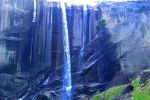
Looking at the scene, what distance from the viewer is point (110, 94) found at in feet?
135

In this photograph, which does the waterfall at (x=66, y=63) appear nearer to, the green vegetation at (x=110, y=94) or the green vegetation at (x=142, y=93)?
the green vegetation at (x=110, y=94)

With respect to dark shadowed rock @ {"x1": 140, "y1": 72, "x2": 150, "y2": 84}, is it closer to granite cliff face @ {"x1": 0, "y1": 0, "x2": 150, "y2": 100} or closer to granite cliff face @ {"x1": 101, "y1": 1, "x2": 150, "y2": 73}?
granite cliff face @ {"x1": 0, "y1": 0, "x2": 150, "y2": 100}

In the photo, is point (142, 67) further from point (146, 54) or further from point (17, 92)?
point (17, 92)

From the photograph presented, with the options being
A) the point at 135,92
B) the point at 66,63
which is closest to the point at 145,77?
the point at 135,92

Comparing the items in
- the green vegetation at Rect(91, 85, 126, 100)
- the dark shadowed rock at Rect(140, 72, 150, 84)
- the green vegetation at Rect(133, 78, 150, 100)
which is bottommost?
the green vegetation at Rect(91, 85, 126, 100)

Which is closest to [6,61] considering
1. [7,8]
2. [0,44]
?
[0,44]

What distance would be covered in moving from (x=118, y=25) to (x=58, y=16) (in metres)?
7.01

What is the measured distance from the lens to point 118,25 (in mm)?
49469

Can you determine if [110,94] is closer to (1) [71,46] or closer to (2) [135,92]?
(2) [135,92]

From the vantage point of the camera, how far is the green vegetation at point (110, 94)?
40491 mm

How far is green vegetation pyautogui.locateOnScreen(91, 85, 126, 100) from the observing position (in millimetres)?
40491

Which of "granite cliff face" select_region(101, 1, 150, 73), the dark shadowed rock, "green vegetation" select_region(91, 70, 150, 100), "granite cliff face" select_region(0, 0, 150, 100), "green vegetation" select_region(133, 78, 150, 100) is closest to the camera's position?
"green vegetation" select_region(133, 78, 150, 100)

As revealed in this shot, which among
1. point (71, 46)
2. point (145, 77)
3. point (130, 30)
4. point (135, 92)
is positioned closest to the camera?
point (135, 92)

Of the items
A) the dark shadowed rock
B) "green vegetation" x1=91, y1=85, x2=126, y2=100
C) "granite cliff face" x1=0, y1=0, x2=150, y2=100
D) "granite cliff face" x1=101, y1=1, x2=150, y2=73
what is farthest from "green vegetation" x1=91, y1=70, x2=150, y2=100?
"granite cliff face" x1=101, y1=1, x2=150, y2=73
